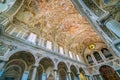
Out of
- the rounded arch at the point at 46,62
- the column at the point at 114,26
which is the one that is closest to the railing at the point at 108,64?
the rounded arch at the point at 46,62

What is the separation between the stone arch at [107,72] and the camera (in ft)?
40.4

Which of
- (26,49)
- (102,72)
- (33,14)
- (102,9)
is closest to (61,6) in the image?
(33,14)

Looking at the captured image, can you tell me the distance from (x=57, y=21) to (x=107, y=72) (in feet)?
36.8

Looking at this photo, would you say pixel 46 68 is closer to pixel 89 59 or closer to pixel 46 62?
pixel 46 62

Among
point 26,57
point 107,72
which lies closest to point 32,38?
point 26,57

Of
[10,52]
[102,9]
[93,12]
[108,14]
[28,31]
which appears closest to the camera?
[108,14]

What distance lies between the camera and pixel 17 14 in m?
8.56

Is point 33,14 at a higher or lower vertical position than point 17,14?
higher

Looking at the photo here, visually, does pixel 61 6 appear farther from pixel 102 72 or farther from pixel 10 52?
pixel 102 72

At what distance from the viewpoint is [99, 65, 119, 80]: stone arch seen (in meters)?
12.3

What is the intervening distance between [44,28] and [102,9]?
27.5 ft

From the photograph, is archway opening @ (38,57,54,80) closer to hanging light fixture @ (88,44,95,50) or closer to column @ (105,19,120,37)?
column @ (105,19,120,37)

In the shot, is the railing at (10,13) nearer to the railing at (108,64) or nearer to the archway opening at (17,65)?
the archway opening at (17,65)

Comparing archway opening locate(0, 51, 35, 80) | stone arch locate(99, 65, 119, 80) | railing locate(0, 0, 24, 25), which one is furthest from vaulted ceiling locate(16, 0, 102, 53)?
stone arch locate(99, 65, 119, 80)
